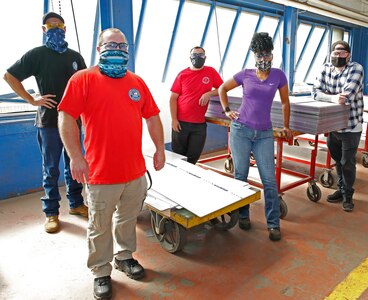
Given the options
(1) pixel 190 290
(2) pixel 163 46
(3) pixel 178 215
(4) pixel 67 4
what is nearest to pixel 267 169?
(3) pixel 178 215

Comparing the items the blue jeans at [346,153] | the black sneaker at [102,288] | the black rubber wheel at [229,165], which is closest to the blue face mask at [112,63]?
the black sneaker at [102,288]

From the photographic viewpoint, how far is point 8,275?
2.33 m

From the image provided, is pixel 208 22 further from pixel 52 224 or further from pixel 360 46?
pixel 360 46

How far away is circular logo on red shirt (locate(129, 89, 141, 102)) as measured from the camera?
1.94m

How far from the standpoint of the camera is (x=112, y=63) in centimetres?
188

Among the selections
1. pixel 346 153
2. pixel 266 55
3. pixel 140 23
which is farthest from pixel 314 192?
pixel 140 23

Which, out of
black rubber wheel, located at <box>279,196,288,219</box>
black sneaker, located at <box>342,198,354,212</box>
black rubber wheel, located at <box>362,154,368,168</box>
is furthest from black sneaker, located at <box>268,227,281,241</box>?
black rubber wheel, located at <box>362,154,368,168</box>

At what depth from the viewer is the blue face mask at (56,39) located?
274 centimetres

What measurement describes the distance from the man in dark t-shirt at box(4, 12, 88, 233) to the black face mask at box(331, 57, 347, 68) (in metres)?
2.37

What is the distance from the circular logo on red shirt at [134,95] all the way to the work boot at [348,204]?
2551mm

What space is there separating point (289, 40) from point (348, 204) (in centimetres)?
469

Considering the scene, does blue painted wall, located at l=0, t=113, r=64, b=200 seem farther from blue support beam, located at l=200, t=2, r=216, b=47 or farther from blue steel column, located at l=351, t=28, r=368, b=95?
blue steel column, located at l=351, t=28, r=368, b=95

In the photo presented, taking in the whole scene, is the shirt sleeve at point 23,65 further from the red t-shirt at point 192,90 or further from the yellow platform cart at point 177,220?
the yellow platform cart at point 177,220

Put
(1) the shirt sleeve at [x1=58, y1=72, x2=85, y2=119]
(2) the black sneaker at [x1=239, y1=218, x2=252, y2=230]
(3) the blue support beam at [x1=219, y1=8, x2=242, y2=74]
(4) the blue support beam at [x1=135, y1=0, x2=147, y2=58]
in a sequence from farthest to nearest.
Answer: (3) the blue support beam at [x1=219, y1=8, x2=242, y2=74], (4) the blue support beam at [x1=135, y1=0, x2=147, y2=58], (2) the black sneaker at [x1=239, y1=218, x2=252, y2=230], (1) the shirt sleeve at [x1=58, y1=72, x2=85, y2=119]
